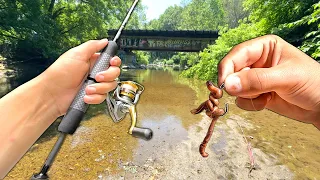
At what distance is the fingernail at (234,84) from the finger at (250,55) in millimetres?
75

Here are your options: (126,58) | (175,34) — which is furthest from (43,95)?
(126,58)

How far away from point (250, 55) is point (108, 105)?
145cm

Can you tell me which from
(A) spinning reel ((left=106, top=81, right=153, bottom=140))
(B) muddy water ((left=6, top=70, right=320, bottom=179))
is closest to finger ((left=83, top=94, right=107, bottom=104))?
(A) spinning reel ((left=106, top=81, right=153, bottom=140))

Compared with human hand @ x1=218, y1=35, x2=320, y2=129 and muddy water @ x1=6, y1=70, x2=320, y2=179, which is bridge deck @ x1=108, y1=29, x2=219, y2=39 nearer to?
muddy water @ x1=6, y1=70, x2=320, y2=179

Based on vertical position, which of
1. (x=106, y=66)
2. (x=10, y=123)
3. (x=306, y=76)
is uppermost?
(x=306, y=76)

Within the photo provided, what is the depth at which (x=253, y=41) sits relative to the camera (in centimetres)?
184

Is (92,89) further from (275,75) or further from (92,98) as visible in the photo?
(275,75)

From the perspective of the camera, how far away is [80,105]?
218cm

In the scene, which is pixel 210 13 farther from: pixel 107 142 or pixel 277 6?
pixel 107 142

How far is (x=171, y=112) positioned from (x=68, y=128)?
29.6ft

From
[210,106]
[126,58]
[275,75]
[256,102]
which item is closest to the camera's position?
[275,75]

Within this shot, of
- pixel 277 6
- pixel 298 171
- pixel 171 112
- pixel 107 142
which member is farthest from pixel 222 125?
pixel 277 6

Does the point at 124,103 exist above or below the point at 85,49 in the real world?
below

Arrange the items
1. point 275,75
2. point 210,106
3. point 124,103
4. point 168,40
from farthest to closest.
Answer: point 168,40 → point 124,103 → point 210,106 → point 275,75
